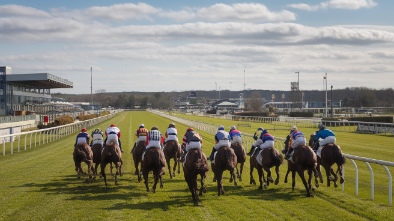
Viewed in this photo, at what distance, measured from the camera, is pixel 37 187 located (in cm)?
1255

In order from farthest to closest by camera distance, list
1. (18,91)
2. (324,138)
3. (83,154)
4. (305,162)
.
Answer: (18,91) < (83,154) < (324,138) < (305,162)

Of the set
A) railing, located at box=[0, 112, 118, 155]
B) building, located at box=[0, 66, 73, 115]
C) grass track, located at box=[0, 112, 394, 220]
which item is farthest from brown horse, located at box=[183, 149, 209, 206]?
building, located at box=[0, 66, 73, 115]

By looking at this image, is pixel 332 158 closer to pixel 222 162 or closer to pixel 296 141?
pixel 296 141

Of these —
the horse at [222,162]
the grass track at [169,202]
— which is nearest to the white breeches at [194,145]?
the horse at [222,162]

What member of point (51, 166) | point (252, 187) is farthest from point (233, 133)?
point (51, 166)

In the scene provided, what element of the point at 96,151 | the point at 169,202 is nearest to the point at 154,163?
the point at 169,202

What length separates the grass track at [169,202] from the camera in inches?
361

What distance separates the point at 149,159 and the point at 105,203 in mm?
1594

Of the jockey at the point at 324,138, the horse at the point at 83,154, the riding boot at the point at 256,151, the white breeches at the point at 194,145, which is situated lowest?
the horse at the point at 83,154

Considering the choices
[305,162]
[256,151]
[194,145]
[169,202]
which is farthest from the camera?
[256,151]

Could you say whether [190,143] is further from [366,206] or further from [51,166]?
[51,166]

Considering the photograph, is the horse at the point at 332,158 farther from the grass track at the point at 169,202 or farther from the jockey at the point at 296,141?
the jockey at the point at 296,141

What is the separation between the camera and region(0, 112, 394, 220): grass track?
9172 mm

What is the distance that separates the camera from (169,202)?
1055 cm
